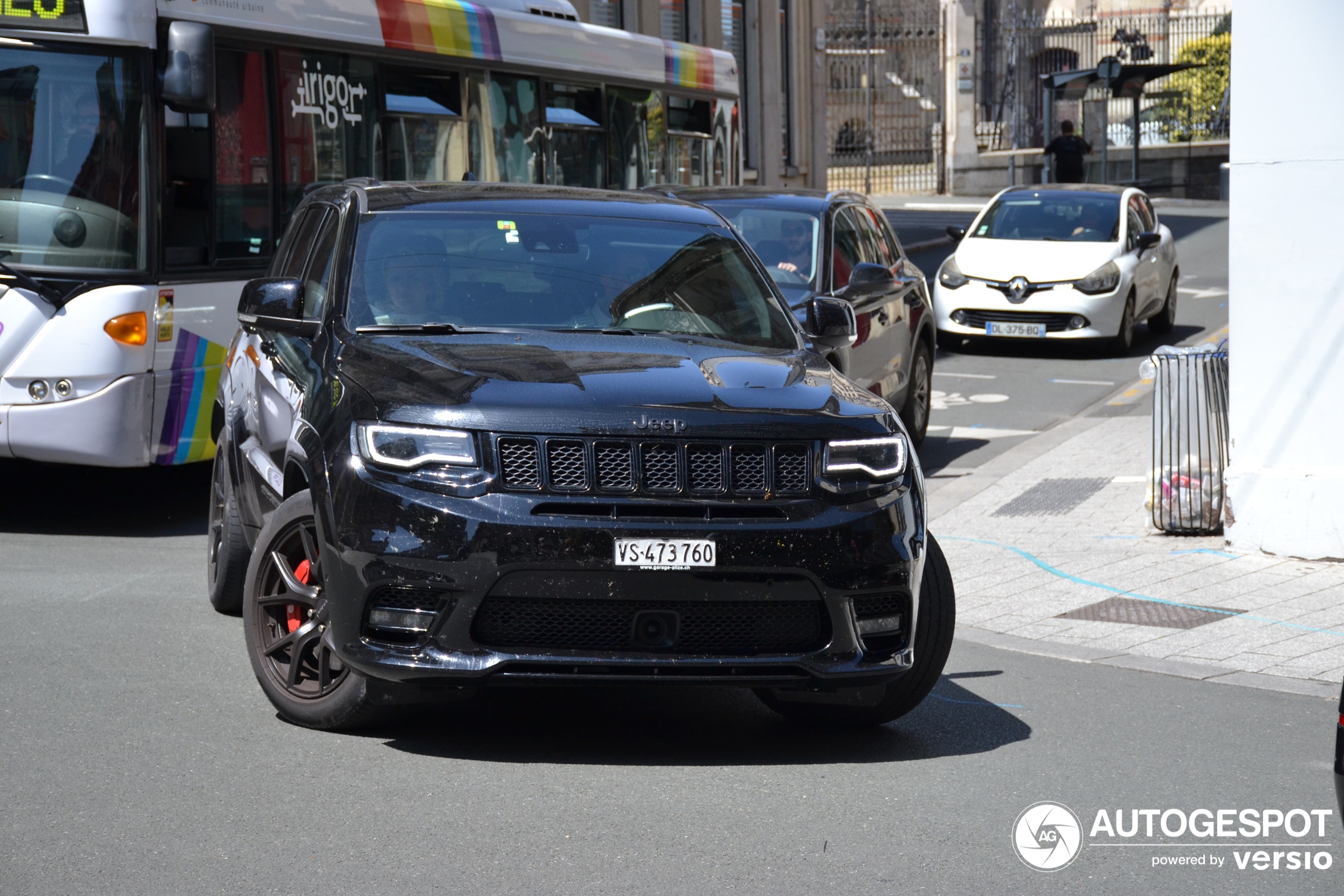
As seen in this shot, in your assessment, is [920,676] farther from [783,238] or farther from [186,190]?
[783,238]

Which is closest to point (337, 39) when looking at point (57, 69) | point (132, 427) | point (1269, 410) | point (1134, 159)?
point (57, 69)

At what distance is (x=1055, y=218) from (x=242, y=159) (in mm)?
10989

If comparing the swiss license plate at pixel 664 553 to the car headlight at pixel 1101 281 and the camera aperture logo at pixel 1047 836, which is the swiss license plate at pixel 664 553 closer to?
the camera aperture logo at pixel 1047 836

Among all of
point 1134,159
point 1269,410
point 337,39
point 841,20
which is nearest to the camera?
point 1269,410

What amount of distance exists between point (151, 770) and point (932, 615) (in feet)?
7.88

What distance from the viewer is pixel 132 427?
30.9ft

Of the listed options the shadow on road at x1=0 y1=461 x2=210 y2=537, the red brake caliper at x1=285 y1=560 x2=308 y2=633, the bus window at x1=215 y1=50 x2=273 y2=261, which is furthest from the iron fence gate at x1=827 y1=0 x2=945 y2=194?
the red brake caliper at x1=285 y1=560 x2=308 y2=633

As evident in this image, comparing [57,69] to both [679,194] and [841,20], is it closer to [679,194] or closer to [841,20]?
[679,194]

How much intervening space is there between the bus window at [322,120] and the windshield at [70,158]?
1.28 meters

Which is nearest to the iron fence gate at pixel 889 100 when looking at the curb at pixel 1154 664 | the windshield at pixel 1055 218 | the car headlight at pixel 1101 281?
the windshield at pixel 1055 218

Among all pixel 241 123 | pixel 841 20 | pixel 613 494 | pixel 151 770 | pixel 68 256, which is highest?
pixel 841 20

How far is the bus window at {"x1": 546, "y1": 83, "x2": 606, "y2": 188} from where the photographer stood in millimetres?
13602

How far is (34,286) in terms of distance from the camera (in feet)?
30.1

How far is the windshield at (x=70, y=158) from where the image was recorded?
9297 mm
